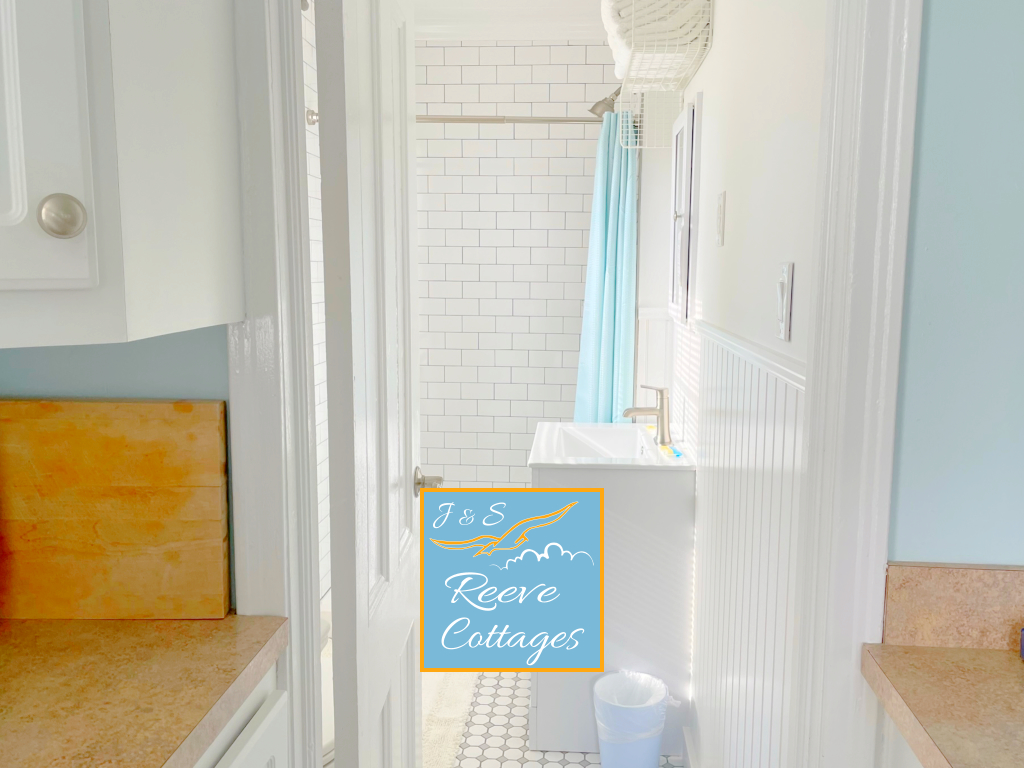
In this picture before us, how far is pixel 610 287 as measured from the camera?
3.36m

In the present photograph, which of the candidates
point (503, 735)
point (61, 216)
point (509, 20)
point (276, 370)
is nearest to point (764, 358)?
point (276, 370)

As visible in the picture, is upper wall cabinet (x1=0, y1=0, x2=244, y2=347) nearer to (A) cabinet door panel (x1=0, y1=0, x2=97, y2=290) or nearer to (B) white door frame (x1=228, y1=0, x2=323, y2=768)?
(A) cabinet door panel (x1=0, y1=0, x2=97, y2=290)

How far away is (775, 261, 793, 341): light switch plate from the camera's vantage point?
1.37 metres

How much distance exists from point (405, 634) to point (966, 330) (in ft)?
3.94

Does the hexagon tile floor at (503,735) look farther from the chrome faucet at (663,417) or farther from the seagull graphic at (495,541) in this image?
the chrome faucet at (663,417)

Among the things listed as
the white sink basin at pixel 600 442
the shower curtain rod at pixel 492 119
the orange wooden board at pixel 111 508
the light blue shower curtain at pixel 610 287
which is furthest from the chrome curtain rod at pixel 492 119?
the orange wooden board at pixel 111 508

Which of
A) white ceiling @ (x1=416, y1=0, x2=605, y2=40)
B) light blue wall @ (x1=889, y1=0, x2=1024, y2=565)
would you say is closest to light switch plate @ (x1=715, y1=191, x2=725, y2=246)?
light blue wall @ (x1=889, y1=0, x2=1024, y2=565)

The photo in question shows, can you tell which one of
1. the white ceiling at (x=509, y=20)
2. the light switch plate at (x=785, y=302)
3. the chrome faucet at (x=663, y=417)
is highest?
the white ceiling at (x=509, y=20)

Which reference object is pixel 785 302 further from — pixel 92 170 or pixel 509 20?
pixel 509 20

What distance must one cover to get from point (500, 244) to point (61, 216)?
3065 millimetres

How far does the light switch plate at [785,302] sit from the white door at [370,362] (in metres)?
0.71

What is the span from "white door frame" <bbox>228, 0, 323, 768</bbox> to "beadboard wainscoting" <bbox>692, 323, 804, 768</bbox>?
0.74 meters

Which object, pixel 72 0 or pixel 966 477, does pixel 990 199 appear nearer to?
pixel 966 477
